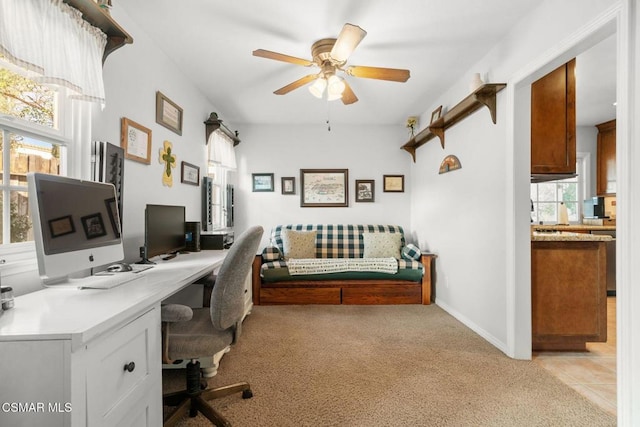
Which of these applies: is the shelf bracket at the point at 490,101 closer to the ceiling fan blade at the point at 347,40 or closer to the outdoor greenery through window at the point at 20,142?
the ceiling fan blade at the point at 347,40

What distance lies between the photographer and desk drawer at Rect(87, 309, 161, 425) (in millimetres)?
945

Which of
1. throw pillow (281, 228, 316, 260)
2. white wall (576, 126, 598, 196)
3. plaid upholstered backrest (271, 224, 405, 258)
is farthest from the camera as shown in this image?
white wall (576, 126, 598, 196)

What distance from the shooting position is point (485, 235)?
2709 mm

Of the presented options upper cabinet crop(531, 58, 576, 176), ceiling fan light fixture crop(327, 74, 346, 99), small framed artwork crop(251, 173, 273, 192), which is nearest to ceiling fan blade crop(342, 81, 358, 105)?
ceiling fan light fixture crop(327, 74, 346, 99)

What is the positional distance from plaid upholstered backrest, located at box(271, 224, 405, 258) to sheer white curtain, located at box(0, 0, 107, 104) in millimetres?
2984

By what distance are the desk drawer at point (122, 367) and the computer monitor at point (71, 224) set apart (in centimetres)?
37

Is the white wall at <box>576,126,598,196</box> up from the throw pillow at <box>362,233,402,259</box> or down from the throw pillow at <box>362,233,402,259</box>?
up

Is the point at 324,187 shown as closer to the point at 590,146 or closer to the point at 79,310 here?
the point at 79,310

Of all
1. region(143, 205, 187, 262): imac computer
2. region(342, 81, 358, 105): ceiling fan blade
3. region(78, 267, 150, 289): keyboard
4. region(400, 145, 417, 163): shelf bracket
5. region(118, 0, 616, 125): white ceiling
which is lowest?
region(78, 267, 150, 289): keyboard

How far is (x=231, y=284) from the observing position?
1489 millimetres

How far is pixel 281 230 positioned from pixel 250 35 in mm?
2642

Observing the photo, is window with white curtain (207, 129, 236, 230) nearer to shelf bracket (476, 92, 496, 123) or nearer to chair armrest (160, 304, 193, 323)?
chair armrest (160, 304, 193, 323)


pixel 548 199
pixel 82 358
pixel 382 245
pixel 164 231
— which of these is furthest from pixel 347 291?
pixel 548 199

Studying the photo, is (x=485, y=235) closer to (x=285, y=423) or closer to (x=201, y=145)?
(x=285, y=423)
